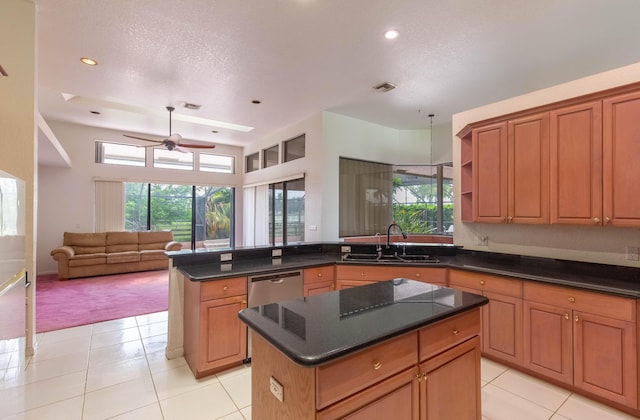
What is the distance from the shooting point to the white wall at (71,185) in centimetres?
647

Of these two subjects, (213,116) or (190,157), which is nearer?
(213,116)

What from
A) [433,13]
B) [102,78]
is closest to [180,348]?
[102,78]

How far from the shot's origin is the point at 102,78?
3.91 metres

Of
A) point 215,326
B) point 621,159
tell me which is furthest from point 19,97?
point 621,159

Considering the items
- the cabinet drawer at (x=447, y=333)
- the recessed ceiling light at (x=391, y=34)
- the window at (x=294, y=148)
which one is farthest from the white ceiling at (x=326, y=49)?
the cabinet drawer at (x=447, y=333)

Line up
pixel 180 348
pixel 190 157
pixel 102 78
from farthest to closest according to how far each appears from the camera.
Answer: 1. pixel 190 157
2. pixel 102 78
3. pixel 180 348

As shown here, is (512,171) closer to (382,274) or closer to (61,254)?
(382,274)

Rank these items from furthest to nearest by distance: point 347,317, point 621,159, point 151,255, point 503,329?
point 151,255
point 503,329
point 621,159
point 347,317

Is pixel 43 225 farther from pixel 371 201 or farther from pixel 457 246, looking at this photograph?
pixel 457 246

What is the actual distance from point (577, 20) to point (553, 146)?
1143 mm

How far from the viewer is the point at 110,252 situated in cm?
659

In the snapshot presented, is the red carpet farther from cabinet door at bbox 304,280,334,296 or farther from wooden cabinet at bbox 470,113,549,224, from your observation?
wooden cabinet at bbox 470,113,549,224

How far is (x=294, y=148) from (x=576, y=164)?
15.0ft

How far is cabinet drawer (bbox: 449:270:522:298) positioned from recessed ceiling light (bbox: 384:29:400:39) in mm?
2466
